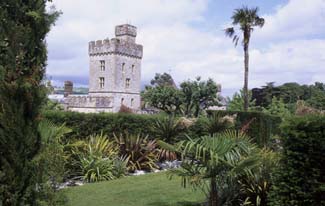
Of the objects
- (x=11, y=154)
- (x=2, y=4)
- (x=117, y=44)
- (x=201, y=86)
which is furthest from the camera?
(x=117, y=44)

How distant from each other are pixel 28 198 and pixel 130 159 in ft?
26.8

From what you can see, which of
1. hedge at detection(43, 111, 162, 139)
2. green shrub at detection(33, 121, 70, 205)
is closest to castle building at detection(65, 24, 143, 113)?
hedge at detection(43, 111, 162, 139)

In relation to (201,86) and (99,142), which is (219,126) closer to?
(99,142)

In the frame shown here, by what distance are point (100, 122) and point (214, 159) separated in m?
8.20

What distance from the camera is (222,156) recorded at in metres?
6.00

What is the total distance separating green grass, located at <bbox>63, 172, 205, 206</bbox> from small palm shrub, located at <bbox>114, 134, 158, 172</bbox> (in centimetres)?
253

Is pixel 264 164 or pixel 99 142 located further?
pixel 99 142

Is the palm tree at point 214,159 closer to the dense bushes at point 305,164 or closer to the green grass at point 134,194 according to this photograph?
the dense bushes at point 305,164

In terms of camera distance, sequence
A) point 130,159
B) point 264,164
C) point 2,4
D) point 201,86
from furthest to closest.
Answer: point 201,86 → point 130,159 → point 264,164 → point 2,4

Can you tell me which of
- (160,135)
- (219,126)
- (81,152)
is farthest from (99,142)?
(219,126)

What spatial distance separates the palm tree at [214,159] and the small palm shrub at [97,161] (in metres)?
4.65

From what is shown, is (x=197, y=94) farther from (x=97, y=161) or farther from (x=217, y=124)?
(x=97, y=161)

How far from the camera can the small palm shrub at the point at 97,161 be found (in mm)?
10649

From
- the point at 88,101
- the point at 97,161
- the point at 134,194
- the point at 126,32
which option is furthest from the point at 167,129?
the point at 126,32
